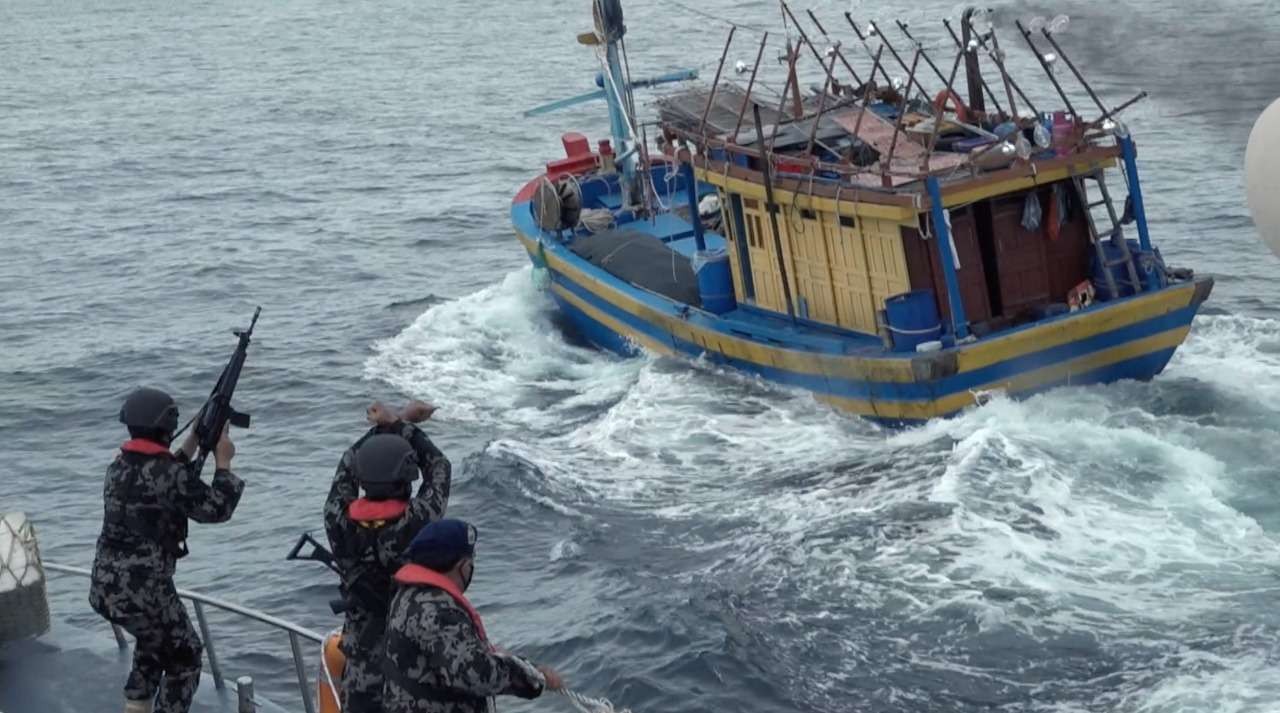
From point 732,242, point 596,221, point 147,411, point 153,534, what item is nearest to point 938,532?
point 732,242

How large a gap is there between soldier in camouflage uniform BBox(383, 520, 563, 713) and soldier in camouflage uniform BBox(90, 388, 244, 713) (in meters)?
2.08

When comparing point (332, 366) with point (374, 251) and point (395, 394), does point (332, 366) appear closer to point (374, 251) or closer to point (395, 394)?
point (395, 394)

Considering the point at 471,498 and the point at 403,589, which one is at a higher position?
the point at 403,589

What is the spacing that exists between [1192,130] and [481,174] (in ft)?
48.8

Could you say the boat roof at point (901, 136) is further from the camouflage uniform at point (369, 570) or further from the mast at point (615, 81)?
the camouflage uniform at point (369, 570)

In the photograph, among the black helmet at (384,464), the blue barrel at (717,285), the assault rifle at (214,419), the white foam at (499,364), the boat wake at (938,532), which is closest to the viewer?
the black helmet at (384,464)

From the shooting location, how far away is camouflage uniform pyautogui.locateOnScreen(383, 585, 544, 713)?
7125mm

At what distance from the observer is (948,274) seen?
1786cm

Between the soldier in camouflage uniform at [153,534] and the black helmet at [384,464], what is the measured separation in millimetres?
941

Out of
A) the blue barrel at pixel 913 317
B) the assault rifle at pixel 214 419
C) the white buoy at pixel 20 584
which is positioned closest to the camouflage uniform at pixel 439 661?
the assault rifle at pixel 214 419

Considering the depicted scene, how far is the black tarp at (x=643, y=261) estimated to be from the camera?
22384mm

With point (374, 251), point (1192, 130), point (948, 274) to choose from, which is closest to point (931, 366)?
point (948, 274)

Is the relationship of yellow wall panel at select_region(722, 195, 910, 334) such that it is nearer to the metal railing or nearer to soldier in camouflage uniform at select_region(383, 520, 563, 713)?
the metal railing

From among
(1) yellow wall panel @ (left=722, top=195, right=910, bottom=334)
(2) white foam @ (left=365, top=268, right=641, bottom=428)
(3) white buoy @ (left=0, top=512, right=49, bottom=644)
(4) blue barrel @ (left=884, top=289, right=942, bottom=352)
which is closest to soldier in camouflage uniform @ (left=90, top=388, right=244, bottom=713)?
(3) white buoy @ (left=0, top=512, right=49, bottom=644)
